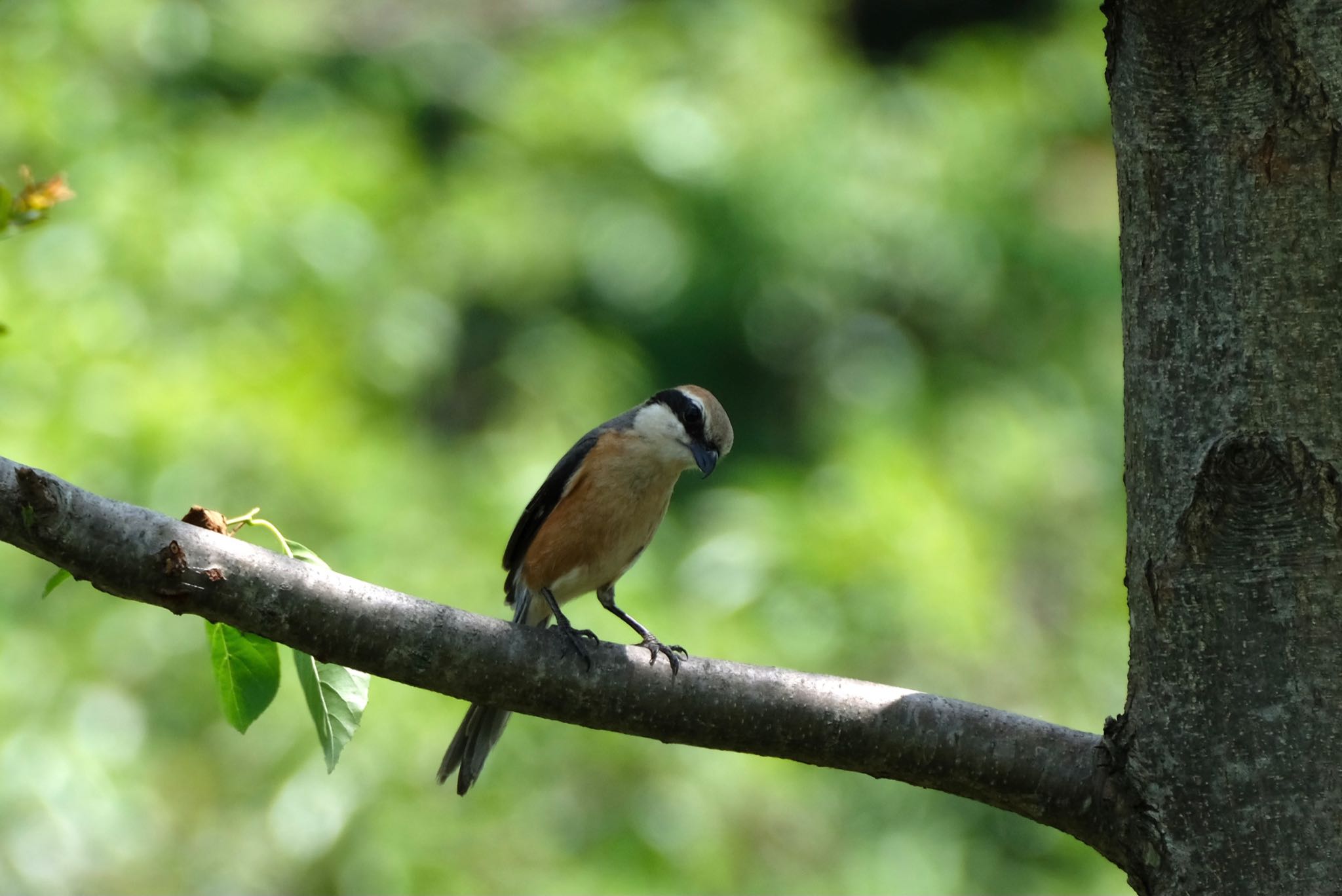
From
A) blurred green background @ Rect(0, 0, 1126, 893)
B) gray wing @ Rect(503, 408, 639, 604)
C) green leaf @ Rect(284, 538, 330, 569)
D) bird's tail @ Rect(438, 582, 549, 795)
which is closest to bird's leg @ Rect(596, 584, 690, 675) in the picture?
gray wing @ Rect(503, 408, 639, 604)

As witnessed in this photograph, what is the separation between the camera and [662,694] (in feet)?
7.32

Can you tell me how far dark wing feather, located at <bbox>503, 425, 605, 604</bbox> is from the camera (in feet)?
13.3

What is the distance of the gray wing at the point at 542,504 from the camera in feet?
13.3

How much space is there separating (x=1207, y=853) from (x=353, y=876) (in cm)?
362

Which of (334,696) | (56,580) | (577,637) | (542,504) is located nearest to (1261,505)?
(577,637)

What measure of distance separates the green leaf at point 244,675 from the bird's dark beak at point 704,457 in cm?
196

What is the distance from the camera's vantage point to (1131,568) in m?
2.07

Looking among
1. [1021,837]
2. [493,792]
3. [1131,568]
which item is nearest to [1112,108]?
[1131,568]

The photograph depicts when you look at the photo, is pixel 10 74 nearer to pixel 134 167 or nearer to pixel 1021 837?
pixel 134 167

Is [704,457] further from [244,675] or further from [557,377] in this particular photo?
[557,377]

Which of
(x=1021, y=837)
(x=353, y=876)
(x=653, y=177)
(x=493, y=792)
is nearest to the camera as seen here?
(x=353, y=876)

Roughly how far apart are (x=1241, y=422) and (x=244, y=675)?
1.68 m

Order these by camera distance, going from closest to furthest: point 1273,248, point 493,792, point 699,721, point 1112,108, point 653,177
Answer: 1. point 1273,248
2. point 1112,108
3. point 699,721
4. point 493,792
5. point 653,177

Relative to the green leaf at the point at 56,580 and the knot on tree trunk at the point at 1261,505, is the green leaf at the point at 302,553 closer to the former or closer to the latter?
the green leaf at the point at 56,580
